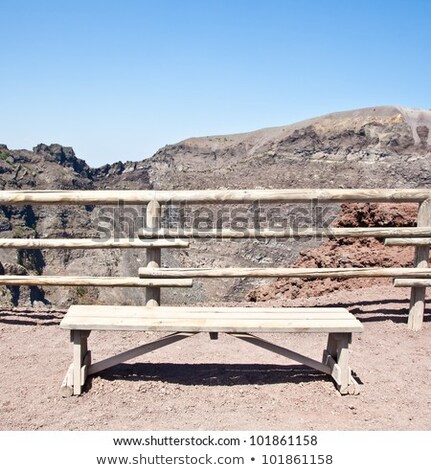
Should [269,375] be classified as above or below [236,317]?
below

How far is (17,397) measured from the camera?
3615mm

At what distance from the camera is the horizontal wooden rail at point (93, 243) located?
4.93 meters

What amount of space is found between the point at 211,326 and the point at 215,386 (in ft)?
2.17

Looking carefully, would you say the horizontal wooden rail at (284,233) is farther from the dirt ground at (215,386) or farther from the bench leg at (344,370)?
the bench leg at (344,370)

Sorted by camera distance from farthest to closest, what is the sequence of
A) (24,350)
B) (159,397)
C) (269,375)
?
(24,350) < (269,375) < (159,397)

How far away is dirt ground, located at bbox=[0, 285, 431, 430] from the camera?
128 inches

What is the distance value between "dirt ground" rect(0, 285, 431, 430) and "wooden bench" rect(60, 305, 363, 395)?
0.15 metres

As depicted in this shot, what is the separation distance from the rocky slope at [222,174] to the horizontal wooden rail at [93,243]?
10.4 m

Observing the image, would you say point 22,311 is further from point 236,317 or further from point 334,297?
point 334,297

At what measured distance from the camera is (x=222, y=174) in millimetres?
42906

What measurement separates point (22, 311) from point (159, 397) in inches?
115

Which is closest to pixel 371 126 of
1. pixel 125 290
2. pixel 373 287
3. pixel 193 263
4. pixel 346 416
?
pixel 193 263

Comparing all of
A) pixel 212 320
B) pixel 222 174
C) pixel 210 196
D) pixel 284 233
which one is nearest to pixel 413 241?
pixel 284 233

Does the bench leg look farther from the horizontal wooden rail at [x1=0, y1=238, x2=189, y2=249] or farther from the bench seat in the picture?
the horizontal wooden rail at [x1=0, y1=238, x2=189, y2=249]
